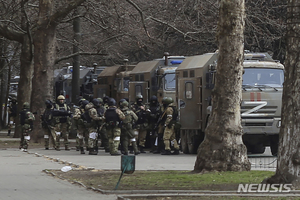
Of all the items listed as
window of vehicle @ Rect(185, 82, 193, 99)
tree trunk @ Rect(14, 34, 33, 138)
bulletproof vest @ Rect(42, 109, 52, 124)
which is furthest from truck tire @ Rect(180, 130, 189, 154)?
tree trunk @ Rect(14, 34, 33, 138)

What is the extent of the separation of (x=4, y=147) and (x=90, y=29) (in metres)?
11.9

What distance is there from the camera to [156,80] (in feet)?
85.8

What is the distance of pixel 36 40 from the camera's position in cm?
2797

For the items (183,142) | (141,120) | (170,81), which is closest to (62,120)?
(141,120)

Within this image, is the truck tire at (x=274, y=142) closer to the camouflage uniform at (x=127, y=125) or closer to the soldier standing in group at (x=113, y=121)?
the camouflage uniform at (x=127, y=125)

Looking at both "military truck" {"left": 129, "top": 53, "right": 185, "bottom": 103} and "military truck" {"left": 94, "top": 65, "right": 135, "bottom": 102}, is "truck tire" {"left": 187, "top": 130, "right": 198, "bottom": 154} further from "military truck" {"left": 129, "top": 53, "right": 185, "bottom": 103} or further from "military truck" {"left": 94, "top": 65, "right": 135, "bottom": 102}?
"military truck" {"left": 94, "top": 65, "right": 135, "bottom": 102}

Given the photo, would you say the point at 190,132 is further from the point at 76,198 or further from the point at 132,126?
the point at 76,198

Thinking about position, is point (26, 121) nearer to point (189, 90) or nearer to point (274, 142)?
point (189, 90)

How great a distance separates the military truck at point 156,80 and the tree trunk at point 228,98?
1030cm

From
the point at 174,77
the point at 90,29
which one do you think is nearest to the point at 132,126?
the point at 174,77

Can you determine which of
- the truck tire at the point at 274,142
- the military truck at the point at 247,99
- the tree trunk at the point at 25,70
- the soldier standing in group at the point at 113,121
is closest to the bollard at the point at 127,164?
the soldier standing in group at the point at 113,121

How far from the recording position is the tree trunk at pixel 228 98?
566 inches

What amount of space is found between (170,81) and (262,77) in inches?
197

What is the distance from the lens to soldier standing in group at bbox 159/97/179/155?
70.4 ft
